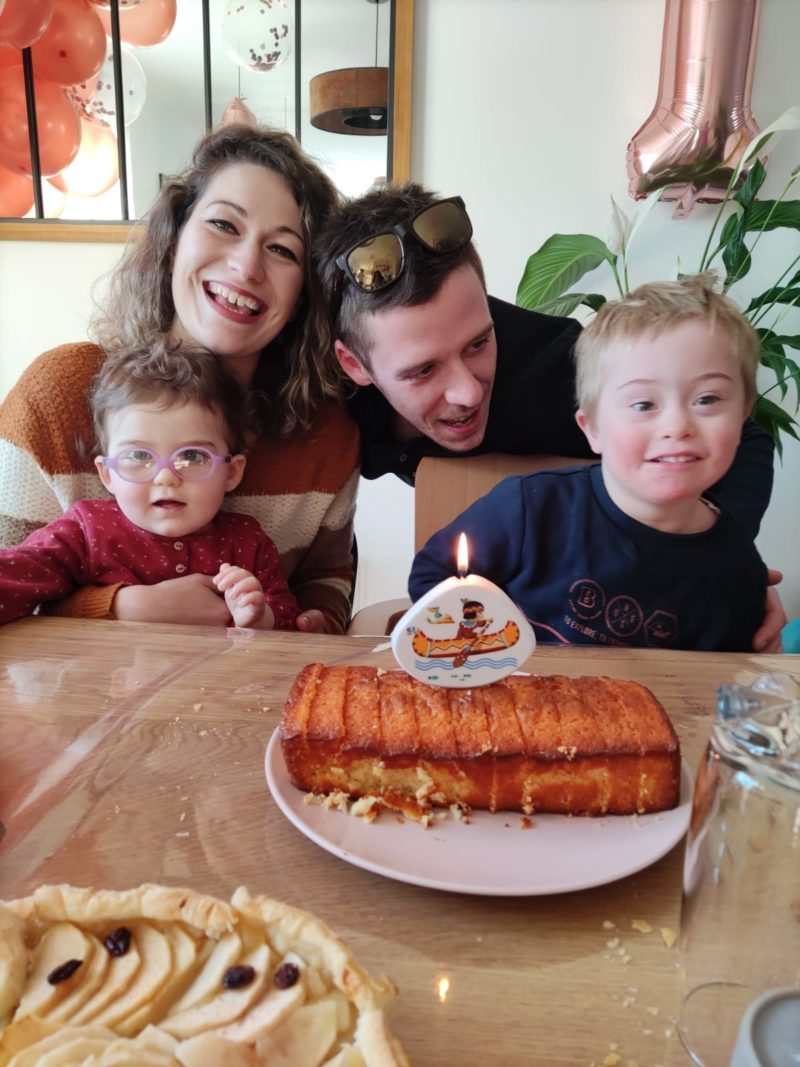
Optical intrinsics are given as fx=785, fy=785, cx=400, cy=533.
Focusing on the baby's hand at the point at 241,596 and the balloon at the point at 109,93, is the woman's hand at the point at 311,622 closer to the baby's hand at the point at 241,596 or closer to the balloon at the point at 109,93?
the baby's hand at the point at 241,596

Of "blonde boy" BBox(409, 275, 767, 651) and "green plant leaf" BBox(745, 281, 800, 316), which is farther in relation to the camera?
"green plant leaf" BBox(745, 281, 800, 316)

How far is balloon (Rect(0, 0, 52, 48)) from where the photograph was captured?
10.3 feet

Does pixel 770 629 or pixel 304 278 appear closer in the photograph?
pixel 770 629

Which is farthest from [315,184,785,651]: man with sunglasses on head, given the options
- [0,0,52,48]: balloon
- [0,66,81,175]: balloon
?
[0,66,81,175]: balloon

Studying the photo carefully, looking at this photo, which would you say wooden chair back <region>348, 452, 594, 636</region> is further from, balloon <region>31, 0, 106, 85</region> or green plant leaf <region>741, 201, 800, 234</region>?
balloon <region>31, 0, 106, 85</region>

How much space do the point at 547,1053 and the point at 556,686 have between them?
0.40m

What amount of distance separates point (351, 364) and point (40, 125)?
2.86m

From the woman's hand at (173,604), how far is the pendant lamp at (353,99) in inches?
107

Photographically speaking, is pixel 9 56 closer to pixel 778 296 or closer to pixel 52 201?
pixel 52 201

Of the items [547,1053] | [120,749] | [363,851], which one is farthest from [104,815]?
[547,1053]

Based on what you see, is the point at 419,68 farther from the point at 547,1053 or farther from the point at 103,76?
the point at 547,1053

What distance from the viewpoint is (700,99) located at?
3141 millimetres

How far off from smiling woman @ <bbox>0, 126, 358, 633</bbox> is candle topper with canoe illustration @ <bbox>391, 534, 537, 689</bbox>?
29.1 inches

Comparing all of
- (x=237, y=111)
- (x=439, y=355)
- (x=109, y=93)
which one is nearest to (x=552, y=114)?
(x=237, y=111)
